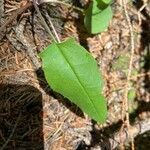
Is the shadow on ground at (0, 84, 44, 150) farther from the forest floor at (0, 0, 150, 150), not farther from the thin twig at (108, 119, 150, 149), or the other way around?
the thin twig at (108, 119, 150, 149)

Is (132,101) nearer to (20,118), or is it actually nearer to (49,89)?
(49,89)

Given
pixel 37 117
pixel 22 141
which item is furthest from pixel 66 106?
pixel 22 141

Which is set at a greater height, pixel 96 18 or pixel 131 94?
pixel 96 18

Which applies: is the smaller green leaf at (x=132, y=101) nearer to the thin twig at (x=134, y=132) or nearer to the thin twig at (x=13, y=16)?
the thin twig at (x=134, y=132)

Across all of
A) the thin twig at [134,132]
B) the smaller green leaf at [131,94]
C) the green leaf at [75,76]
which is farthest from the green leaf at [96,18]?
the thin twig at [134,132]

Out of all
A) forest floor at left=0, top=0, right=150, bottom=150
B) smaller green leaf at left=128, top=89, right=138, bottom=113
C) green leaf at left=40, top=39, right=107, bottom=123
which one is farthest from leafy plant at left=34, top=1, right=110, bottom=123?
smaller green leaf at left=128, top=89, right=138, bottom=113

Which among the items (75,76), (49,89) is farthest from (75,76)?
(49,89)
